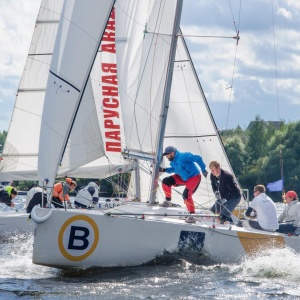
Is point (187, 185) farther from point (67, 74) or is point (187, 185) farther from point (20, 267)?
point (20, 267)

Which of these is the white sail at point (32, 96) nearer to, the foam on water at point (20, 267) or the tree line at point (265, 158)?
the foam on water at point (20, 267)

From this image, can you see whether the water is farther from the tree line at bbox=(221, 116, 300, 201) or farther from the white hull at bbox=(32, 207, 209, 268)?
the tree line at bbox=(221, 116, 300, 201)

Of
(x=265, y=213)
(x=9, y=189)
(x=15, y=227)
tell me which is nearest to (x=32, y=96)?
(x=9, y=189)

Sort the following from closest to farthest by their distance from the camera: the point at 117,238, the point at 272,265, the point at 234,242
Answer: the point at 117,238, the point at 272,265, the point at 234,242

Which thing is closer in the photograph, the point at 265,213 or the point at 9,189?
the point at 265,213

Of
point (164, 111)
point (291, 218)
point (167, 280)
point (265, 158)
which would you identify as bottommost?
point (167, 280)

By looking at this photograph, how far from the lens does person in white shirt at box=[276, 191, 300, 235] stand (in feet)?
48.2

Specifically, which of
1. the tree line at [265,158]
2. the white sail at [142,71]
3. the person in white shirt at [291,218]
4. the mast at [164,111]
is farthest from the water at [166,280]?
the tree line at [265,158]

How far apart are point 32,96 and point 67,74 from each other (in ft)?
30.3

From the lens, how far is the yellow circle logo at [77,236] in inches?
506

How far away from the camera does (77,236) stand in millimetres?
12875

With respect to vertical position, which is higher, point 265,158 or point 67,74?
point 265,158

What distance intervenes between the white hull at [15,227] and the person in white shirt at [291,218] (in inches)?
247

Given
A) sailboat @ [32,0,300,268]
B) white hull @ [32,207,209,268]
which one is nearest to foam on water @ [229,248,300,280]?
sailboat @ [32,0,300,268]
